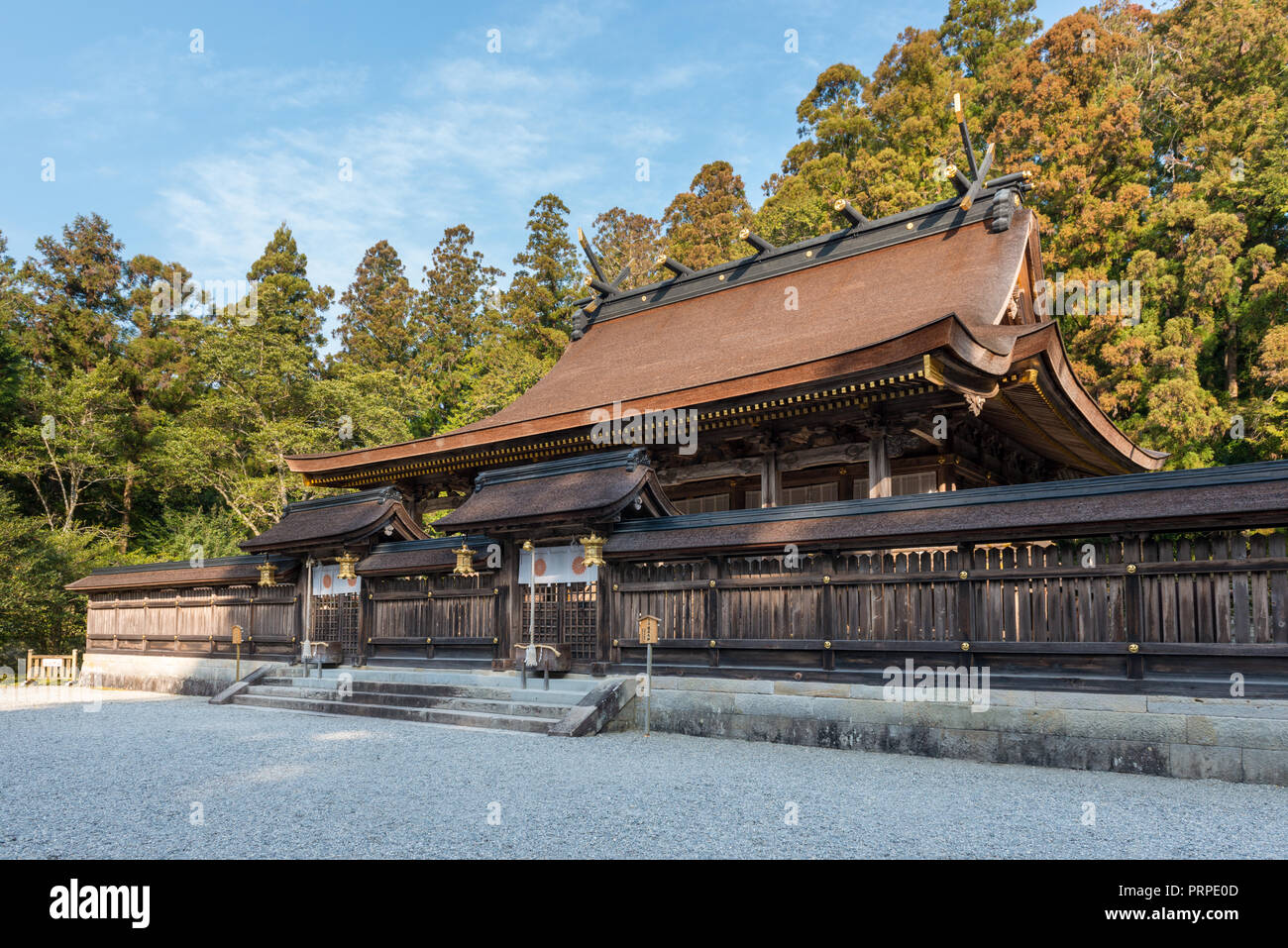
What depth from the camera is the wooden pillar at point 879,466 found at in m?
11.7

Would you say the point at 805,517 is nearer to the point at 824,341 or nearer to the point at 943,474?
the point at 943,474

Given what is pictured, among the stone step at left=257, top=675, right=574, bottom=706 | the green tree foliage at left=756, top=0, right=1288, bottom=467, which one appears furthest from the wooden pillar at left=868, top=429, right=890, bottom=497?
the green tree foliage at left=756, top=0, right=1288, bottom=467

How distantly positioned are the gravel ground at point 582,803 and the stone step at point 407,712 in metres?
0.66

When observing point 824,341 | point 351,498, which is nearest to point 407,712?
point 351,498

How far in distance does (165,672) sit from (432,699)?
9.49 meters

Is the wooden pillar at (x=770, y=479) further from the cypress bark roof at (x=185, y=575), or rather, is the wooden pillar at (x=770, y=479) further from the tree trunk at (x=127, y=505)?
the tree trunk at (x=127, y=505)

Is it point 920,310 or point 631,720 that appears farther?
point 920,310

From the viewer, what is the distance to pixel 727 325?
17062mm

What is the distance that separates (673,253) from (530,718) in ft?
90.8

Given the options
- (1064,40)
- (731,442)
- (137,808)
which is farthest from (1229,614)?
(1064,40)

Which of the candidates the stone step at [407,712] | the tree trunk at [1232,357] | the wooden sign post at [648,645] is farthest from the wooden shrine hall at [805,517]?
the tree trunk at [1232,357]

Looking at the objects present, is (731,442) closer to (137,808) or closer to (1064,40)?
(137,808)

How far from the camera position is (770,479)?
522 inches
